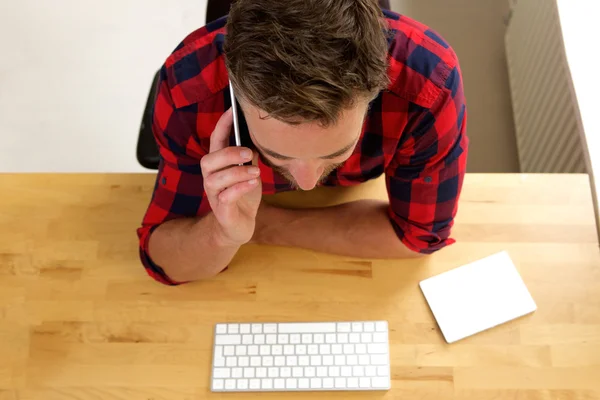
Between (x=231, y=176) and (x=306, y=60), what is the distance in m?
0.27

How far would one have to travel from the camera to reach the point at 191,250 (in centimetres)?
105

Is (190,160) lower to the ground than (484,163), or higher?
higher

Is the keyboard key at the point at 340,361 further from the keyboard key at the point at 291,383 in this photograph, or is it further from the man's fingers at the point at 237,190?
the man's fingers at the point at 237,190

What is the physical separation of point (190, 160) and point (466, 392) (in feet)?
2.17

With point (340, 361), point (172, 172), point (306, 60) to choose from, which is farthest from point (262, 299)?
point (306, 60)

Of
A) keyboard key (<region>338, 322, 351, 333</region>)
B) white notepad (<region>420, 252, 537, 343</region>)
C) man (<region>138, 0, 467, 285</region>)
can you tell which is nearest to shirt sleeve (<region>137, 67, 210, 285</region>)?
man (<region>138, 0, 467, 285</region>)

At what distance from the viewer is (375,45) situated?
69cm

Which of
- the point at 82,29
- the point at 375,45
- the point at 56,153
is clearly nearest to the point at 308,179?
→ the point at 375,45

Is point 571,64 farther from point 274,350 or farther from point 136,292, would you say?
point 136,292

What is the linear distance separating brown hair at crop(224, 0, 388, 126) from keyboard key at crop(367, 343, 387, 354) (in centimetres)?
51

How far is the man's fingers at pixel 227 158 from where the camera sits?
2.73 feet

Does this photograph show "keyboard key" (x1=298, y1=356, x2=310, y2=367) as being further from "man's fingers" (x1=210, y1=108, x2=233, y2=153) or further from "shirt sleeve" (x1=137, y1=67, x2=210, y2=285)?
"man's fingers" (x1=210, y1=108, x2=233, y2=153)

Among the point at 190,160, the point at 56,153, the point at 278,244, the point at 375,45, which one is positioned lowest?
the point at 56,153

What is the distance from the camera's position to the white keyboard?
99cm
